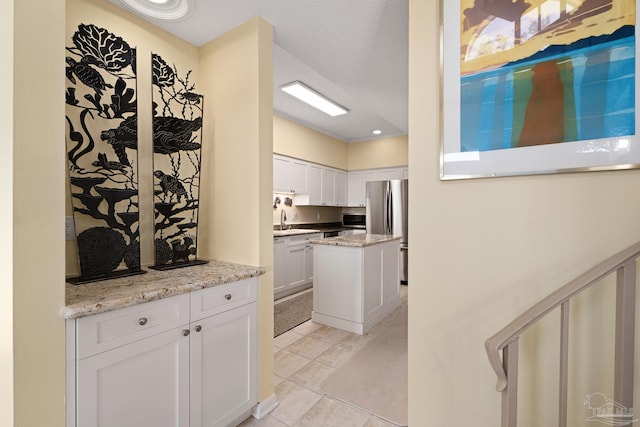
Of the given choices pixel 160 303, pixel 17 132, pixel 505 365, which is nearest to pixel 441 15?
pixel 505 365

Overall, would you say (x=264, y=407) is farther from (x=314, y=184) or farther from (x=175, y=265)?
(x=314, y=184)

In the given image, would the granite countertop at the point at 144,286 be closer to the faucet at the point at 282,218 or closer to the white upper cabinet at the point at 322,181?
the white upper cabinet at the point at 322,181

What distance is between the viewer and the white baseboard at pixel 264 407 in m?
1.73

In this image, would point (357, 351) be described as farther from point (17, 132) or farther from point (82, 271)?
point (17, 132)

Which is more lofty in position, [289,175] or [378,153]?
[378,153]

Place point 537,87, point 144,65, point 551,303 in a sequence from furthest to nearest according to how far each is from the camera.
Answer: point 144,65 < point 537,87 < point 551,303

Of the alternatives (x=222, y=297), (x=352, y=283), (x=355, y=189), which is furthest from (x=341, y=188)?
(x=222, y=297)

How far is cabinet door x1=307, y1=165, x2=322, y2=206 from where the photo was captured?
197 inches

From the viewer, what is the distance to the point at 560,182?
1063mm

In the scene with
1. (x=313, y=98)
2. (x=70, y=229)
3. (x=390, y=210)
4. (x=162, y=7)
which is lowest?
(x=70, y=229)

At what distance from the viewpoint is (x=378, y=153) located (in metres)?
5.64

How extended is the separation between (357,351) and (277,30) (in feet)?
9.06

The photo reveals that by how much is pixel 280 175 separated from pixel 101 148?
2.83m

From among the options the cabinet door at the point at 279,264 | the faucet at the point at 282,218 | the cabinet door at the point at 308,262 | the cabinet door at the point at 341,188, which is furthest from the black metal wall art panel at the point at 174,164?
the cabinet door at the point at 341,188
